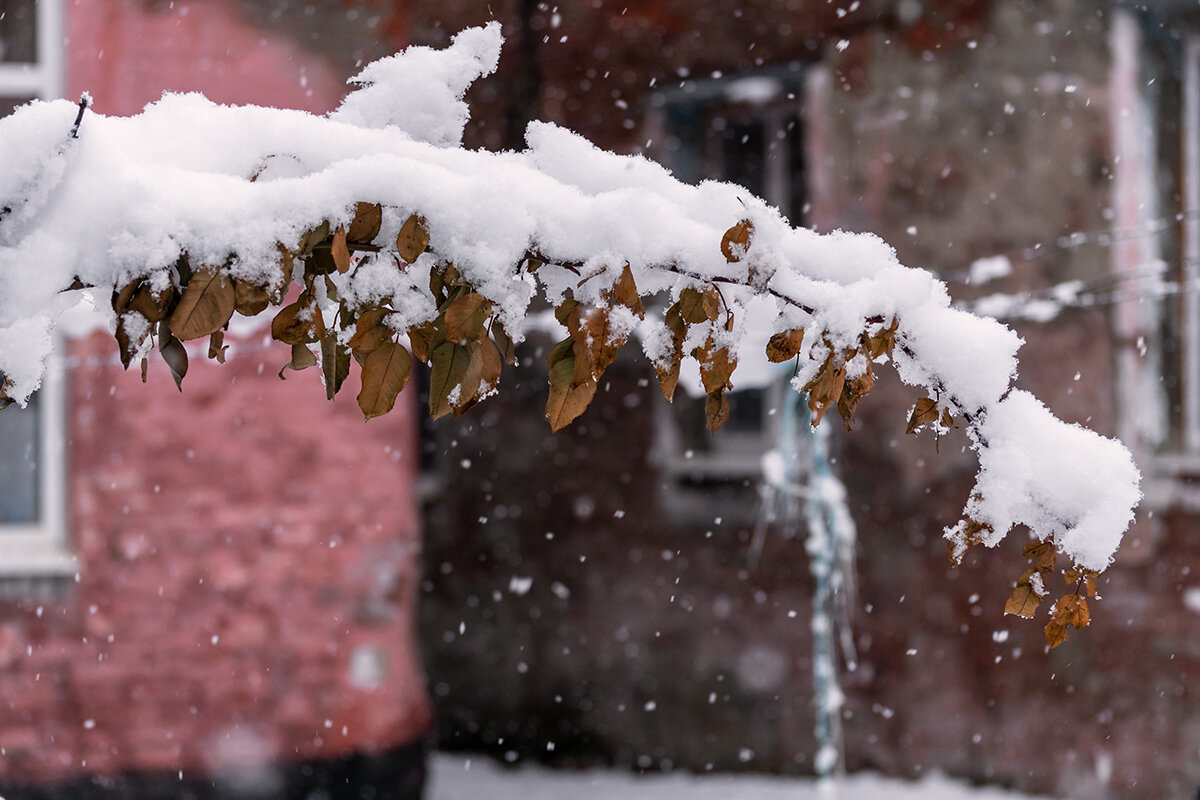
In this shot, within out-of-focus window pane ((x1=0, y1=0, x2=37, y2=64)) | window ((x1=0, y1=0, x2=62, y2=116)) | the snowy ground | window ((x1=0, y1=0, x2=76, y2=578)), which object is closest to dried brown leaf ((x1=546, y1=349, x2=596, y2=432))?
→ window ((x1=0, y1=0, x2=76, y2=578))

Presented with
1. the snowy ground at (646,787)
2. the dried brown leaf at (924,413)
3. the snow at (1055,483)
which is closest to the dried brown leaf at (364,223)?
the dried brown leaf at (924,413)

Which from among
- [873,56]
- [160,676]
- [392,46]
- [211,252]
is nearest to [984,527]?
[211,252]

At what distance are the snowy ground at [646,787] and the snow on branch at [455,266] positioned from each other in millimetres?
4116

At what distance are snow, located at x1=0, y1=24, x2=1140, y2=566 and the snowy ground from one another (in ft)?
13.6

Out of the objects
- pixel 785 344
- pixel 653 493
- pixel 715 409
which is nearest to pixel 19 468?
pixel 653 493

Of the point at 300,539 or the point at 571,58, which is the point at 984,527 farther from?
the point at 571,58

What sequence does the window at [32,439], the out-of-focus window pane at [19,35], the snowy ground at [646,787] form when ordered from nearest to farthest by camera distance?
the window at [32,439]
the out-of-focus window pane at [19,35]
the snowy ground at [646,787]

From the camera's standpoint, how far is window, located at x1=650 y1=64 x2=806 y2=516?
217 inches

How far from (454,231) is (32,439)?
397 cm

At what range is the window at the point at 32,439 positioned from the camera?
443 centimetres

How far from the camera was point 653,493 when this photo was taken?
560 centimetres

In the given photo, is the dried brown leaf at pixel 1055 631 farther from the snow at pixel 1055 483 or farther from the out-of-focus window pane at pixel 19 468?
the out-of-focus window pane at pixel 19 468

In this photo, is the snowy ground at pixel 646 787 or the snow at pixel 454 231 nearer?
the snow at pixel 454 231

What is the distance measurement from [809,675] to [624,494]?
1393 millimetres
